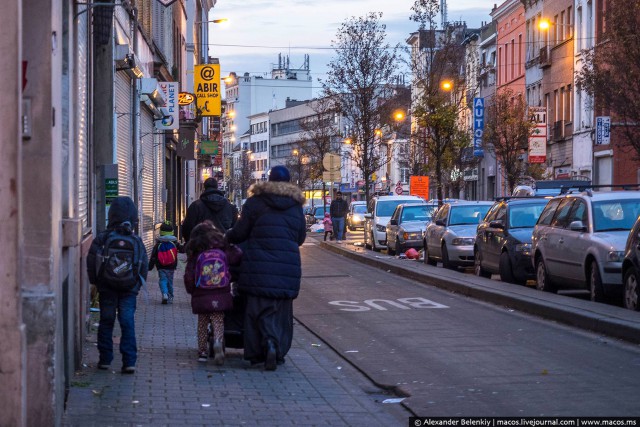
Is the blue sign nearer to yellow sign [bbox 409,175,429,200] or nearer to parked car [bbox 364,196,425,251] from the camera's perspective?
yellow sign [bbox 409,175,429,200]

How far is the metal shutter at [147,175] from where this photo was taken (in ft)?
87.6

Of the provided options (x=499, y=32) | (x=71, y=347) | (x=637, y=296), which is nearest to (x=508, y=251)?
(x=637, y=296)

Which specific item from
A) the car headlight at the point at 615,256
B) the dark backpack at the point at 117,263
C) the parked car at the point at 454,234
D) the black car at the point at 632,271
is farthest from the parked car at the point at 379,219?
the dark backpack at the point at 117,263

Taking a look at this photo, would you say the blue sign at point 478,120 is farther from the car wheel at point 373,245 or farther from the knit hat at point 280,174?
the knit hat at point 280,174

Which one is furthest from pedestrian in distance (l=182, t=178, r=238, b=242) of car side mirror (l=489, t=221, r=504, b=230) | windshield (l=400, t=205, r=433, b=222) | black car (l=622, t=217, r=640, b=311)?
windshield (l=400, t=205, r=433, b=222)

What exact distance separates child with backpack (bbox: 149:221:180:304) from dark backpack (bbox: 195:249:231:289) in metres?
6.07

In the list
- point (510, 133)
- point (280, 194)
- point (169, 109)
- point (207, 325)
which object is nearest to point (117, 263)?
point (207, 325)

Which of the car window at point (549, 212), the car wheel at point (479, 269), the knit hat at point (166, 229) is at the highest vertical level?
the car window at point (549, 212)

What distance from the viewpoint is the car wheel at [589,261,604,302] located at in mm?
16125

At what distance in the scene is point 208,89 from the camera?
50500 millimetres

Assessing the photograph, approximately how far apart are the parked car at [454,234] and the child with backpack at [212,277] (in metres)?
15.4

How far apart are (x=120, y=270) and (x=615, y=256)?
8.36 m

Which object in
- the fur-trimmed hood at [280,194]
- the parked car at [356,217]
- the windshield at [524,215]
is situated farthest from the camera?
the parked car at [356,217]

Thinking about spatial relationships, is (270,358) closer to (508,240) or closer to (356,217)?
(508,240)
